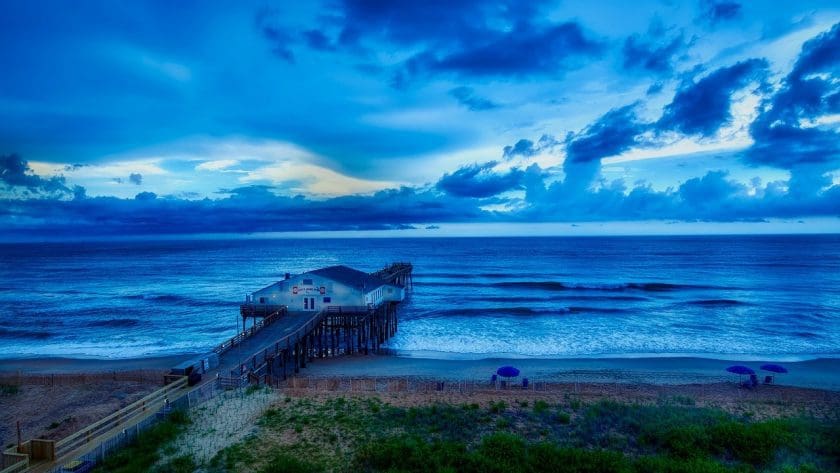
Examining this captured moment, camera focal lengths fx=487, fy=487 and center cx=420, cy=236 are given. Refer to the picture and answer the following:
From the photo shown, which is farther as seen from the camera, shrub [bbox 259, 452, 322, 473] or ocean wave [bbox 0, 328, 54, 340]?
ocean wave [bbox 0, 328, 54, 340]

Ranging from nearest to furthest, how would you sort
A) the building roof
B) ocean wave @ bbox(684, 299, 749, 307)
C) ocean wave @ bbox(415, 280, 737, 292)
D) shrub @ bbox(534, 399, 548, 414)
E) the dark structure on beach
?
1. shrub @ bbox(534, 399, 548, 414)
2. the dark structure on beach
3. the building roof
4. ocean wave @ bbox(684, 299, 749, 307)
5. ocean wave @ bbox(415, 280, 737, 292)

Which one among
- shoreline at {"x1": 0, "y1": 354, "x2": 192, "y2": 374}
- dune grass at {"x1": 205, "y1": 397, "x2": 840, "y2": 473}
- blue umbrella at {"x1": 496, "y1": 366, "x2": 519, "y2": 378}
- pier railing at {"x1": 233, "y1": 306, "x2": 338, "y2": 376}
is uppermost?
pier railing at {"x1": 233, "y1": 306, "x2": 338, "y2": 376}

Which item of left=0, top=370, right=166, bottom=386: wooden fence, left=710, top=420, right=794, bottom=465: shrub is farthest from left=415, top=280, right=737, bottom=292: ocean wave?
left=710, top=420, right=794, bottom=465: shrub

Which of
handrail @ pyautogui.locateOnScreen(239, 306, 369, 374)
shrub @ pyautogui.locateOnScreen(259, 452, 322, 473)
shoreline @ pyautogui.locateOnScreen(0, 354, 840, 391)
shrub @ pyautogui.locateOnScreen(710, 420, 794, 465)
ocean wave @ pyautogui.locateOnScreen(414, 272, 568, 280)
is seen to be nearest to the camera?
shrub @ pyautogui.locateOnScreen(259, 452, 322, 473)

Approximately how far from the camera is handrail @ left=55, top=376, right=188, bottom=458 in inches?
608

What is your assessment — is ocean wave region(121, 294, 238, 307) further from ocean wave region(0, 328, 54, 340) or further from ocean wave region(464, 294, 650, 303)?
ocean wave region(464, 294, 650, 303)

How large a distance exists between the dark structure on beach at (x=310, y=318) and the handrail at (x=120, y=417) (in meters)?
6.28

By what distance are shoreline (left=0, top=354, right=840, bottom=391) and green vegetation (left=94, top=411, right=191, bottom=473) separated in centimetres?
1358

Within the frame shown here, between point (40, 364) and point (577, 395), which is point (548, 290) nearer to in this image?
point (577, 395)

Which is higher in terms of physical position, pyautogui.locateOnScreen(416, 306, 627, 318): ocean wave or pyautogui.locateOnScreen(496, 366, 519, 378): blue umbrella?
pyautogui.locateOnScreen(496, 366, 519, 378): blue umbrella

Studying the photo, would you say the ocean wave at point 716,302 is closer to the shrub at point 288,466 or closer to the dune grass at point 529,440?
the dune grass at point 529,440

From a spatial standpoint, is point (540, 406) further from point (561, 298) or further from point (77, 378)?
point (561, 298)

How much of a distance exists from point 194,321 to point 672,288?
61.4 m

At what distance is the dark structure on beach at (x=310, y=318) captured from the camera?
98.3 ft
